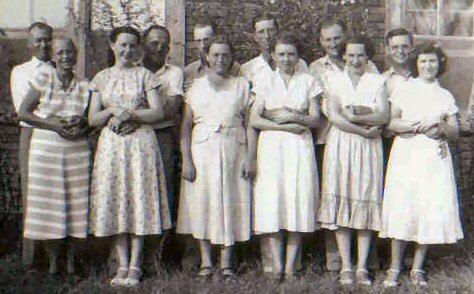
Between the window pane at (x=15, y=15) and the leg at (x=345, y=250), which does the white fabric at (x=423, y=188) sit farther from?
the window pane at (x=15, y=15)

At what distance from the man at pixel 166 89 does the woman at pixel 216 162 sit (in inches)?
5.0

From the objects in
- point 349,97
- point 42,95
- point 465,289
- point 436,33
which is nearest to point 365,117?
point 349,97

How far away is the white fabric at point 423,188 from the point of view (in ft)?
19.9

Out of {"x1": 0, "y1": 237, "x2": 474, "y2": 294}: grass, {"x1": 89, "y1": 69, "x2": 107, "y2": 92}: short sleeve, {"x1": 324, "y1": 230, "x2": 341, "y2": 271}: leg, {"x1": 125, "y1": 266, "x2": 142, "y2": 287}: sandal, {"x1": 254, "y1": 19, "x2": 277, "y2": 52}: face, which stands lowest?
{"x1": 0, "y1": 237, "x2": 474, "y2": 294}: grass

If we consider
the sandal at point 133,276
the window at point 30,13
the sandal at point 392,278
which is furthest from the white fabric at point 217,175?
the window at point 30,13

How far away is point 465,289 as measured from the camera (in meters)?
6.09

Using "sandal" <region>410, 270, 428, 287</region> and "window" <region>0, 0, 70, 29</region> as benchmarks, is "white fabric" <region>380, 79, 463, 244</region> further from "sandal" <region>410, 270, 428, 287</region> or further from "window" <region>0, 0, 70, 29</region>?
"window" <region>0, 0, 70, 29</region>

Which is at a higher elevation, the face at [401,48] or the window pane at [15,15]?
the window pane at [15,15]

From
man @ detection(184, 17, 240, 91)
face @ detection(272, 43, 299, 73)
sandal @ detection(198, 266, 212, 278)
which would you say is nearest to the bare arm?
face @ detection(272, 43, 299, 73)

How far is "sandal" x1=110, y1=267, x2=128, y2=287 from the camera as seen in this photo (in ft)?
19.5

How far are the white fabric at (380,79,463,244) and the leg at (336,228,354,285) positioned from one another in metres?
0.27

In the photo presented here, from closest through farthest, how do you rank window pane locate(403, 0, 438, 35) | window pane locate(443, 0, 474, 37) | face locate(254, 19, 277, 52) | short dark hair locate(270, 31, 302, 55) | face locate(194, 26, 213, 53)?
short dark hair locate(270, 31, 302, 55)
face locate(194, 26, 213, 53)
face locate(254, 19, 277, 52)
window pane locate(403, 0, 438, 35)
window pane locate(443, 0, 474, 37)

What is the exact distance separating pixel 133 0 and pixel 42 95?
2.14 m

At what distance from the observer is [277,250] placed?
6219mm
